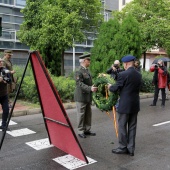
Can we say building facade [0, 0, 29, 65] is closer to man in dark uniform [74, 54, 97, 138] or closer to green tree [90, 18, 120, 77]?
green tree [90, 18, 120, 77]

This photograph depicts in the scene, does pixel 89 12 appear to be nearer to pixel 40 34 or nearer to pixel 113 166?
pixel 40 34

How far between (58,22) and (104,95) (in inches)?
280

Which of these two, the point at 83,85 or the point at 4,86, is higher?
the point at 83,85

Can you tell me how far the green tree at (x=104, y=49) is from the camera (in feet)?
44.0

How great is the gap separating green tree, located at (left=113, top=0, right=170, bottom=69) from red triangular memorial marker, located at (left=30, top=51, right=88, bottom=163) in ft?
43.4

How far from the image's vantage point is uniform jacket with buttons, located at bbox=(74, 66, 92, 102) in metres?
5.87

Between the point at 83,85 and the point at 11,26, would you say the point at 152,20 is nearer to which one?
the point at 83,85

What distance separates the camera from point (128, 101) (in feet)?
16.0

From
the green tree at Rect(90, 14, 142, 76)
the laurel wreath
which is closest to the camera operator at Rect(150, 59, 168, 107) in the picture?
the green tree at Rect(90, 14, 142, 76)

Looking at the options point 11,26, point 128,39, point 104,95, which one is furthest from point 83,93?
point 11,26

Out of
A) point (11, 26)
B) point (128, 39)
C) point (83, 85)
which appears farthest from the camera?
point (11, 26)

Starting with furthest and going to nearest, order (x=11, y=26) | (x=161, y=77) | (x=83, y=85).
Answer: (x=11, y=26) < (x=161, y=77) < (x=83, y=85)

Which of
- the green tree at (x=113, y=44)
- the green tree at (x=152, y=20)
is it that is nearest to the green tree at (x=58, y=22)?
the green tree at (x=113, y=44)

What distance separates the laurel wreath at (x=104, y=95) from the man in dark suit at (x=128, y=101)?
25.4 inches
